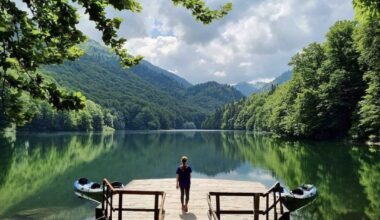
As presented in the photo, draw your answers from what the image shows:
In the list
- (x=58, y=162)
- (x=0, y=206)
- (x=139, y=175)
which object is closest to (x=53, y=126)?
(x=58, y=162)

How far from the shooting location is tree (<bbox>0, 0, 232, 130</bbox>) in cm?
845

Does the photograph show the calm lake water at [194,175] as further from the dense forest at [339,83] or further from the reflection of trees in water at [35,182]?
the dense forest at [339,83]

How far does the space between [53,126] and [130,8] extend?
163243 millimetres

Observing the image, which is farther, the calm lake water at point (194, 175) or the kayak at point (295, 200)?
the kayak at point (295, 200)

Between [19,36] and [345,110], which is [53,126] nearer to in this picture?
[345,110]

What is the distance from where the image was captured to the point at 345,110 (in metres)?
77.0

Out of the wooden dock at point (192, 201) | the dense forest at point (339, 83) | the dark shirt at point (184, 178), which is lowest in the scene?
the wooden dock at point (192, 201)

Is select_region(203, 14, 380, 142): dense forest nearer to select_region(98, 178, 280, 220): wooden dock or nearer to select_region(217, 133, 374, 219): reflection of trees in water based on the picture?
select_region(217, 133, 374, 219): reflection of trees in water

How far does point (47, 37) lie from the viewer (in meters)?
9.41

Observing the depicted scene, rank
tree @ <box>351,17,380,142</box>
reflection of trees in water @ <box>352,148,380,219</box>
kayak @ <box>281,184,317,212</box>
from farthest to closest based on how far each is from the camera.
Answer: tree @ <box>351,17,380,142</box>, kayak @ <box>281,184,317,212</box>, reflection of trees in water @ <box>352,148,380,219</box>

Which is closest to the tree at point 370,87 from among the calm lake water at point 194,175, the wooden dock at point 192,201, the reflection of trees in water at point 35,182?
the calm lake water at point 194,175

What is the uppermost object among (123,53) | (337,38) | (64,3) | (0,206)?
Result: (337,38)

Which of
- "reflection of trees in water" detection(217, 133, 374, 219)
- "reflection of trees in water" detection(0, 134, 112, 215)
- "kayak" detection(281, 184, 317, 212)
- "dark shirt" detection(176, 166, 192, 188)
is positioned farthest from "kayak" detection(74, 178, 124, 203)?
"reflection of trees in water" detection(217, 133, 374, 219)

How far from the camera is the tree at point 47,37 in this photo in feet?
27.7
